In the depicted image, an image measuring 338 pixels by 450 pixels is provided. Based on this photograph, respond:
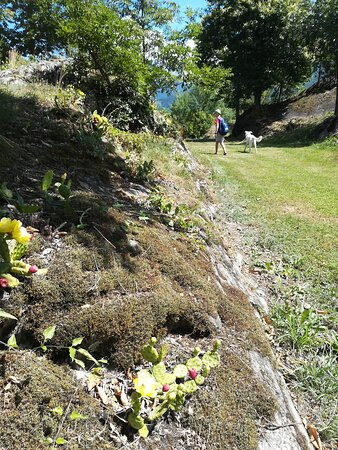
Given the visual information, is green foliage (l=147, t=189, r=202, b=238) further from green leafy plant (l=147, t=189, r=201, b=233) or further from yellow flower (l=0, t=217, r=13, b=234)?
yellow flower (l=0, t=217, r=13, b=234)

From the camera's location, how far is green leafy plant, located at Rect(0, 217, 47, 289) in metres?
1.73

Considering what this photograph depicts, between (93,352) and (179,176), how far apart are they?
197 inches

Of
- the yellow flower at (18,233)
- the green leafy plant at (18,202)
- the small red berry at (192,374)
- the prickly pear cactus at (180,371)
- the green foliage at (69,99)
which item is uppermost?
the green foliage at (69,99)

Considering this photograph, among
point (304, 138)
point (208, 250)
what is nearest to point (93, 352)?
point (208, 250)

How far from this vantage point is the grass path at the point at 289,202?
214 inches

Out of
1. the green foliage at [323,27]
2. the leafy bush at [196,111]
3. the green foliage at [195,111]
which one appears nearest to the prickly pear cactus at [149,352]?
the green foliage at [323,27]

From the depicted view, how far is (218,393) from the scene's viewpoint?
2.02 m

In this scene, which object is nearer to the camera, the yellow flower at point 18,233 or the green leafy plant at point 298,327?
the yellow flower at point 18,233

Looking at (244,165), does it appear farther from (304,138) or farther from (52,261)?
(52,261)

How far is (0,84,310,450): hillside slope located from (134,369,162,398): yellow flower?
140 mm

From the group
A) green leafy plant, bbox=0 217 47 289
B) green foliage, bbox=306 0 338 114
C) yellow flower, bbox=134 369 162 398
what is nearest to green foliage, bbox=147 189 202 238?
green leafy plant, bbox=0 217 47 289

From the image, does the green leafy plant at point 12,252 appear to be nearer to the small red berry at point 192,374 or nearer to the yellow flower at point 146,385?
the yellow flower at point 146,385

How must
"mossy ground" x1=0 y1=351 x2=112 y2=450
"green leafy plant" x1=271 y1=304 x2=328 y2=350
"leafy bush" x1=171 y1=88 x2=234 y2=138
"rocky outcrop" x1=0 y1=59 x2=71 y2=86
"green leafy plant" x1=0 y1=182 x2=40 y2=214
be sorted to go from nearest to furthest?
1. "mossy ground" x1=0 y1=351 x2=112 y2=450
2. "green leafy plant" x1=0 y1=182 x2=40 y2=214
3. "green leafy plant" x1=271 y1=304 x2=328 y2=350
4. "rocky outcrop" x1=0 y1=59 x2=71 y2=86
5. "leafy bush" x1=171 y1=88 x2=234 y2=138

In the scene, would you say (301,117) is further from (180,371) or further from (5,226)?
(5,226)
